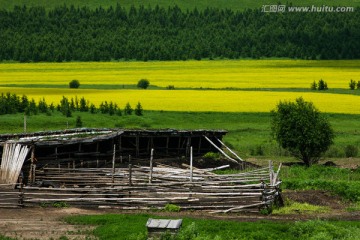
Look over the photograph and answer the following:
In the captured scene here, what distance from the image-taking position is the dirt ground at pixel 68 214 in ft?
103

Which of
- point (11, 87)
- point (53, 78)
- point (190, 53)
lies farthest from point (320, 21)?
point (11, 87)

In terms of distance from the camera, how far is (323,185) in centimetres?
4162

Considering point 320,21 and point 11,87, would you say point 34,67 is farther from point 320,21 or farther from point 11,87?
point 320,21

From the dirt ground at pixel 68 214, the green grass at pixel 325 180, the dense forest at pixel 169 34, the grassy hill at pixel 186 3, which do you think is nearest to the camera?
the dirt ground at pixel 68 214

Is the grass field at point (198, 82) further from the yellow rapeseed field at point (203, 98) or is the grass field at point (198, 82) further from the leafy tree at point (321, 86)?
the leafy tree at point (321, 86)

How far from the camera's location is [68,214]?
3547cm

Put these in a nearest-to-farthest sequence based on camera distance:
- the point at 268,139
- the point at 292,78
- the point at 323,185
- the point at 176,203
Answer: the point at 176,203 < the point at 323,185 < the point at 268,139 < the point at 292,78

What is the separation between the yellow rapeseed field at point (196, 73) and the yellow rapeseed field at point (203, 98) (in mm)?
7461

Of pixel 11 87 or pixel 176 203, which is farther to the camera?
pixel 11 87

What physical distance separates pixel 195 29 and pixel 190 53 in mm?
20659

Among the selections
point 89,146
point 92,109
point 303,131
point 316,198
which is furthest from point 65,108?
point 316,198

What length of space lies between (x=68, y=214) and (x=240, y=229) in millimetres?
7098

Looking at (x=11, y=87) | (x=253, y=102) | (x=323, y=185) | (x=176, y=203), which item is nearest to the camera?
(x=176, y=203)

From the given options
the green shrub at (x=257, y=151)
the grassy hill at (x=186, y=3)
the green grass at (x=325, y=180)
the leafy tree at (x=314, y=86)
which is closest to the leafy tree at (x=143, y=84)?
the leafy tree at (x=314, y=86)
